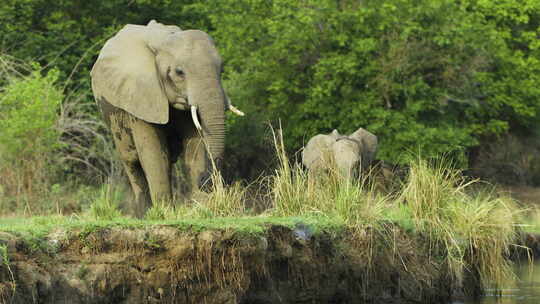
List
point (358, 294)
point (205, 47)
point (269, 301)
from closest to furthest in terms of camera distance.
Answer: point (269, 301), point (358, 294), point (205, 47)

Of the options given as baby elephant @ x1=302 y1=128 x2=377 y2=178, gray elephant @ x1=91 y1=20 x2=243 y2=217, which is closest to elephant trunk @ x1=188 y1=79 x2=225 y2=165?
gray elephant @ x1=91 y1=20 x2=243 y2=217

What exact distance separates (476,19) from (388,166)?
553 cm

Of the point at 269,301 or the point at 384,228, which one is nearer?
the point at 269,301

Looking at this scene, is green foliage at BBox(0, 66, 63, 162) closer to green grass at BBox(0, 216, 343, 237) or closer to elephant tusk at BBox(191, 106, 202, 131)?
elephant tusk at BBox(191, 106, 202, 131)

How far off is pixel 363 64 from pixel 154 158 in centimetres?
1223

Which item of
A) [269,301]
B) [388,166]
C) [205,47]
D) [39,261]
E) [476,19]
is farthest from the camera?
[476,19]

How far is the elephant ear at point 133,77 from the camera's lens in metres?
13.9

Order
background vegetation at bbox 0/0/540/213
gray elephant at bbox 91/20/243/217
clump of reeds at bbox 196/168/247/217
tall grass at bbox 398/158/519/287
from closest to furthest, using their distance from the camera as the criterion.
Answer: clump of reeds at bbox 196/168/247/217 < tall grass at bbox 398/158/519/287 < gray elephant at bbox 91/20/243/217 < background vegetation at bbox 0/0/540/213

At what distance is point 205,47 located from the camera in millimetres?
13680

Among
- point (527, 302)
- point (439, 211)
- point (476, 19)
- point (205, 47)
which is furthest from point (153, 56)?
point (476, 19)

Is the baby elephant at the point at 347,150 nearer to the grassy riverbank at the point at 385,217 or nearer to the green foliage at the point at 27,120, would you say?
the grassy riverbank at the point at 385,217

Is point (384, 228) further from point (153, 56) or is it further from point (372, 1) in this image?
point (372, 1)

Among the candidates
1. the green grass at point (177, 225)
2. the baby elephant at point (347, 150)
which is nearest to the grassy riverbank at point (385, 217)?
the green grass at point (177, 225)

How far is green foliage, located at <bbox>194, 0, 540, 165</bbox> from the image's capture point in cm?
2464
